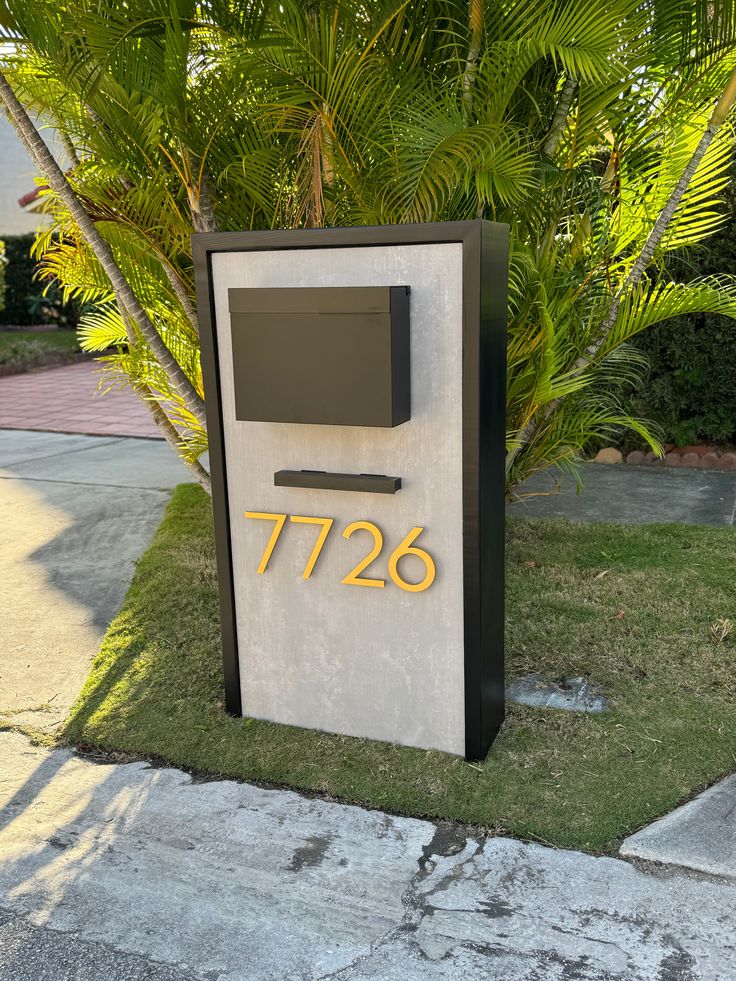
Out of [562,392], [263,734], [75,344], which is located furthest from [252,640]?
[75,344]

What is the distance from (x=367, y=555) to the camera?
308cm

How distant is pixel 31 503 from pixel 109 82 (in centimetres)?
329

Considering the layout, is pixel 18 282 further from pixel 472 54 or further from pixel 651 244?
pixel 651 244

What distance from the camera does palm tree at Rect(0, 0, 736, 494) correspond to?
3.68 m

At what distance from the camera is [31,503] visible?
6375 mm

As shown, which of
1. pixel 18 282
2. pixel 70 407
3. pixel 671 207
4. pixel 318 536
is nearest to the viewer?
pixel 318 536

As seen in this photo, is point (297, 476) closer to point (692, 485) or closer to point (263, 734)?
point (263, 734)

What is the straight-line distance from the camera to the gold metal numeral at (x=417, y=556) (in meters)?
2.97

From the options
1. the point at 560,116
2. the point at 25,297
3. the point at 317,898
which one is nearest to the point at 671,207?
the point at 560,116

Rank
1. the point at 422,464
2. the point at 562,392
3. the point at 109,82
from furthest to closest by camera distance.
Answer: the point at 562,392 → the point at 109,82 → the point at 422,464

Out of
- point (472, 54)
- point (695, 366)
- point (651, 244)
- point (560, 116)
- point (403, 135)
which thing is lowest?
point (695, 366)

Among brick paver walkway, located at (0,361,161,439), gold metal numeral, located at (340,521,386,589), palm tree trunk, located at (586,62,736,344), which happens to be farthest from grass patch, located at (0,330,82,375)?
gold metal numeral, located at (340,521,386,589)

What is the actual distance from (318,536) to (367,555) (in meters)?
0.18

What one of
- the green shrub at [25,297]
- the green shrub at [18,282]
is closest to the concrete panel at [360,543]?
the green shrub at [25,297]
